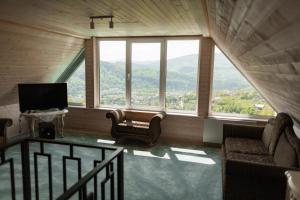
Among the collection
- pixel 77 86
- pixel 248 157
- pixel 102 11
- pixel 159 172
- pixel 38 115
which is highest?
pixel 102 11

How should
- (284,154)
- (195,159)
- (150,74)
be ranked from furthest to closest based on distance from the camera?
(150,74), (195,159), (284,154)

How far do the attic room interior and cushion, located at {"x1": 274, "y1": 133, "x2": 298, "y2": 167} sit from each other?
0.06 ft

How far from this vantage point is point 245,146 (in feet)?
11.9

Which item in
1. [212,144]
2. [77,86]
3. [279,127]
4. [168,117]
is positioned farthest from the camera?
[77,86]

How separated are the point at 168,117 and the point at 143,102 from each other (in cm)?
76

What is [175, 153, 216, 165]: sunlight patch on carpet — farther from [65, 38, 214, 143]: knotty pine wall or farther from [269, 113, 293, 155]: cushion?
[269, 113, 293, 155]: cushion

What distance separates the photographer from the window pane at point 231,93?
512 cm

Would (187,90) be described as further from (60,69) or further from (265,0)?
(265,0)

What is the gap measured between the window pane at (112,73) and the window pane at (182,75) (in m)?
1.14

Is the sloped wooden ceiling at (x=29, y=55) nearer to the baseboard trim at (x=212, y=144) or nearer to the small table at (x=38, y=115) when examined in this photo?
the small table at (x=38, y=115)

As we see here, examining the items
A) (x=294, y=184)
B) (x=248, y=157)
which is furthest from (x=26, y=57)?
(x=294, y=184)

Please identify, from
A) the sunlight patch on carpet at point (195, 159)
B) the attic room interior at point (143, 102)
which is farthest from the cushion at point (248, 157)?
the sunlight patch on carpet at point (195, 159)

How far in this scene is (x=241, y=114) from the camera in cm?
518

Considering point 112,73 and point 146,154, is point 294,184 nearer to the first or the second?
point 146,154
